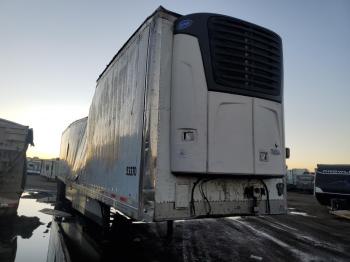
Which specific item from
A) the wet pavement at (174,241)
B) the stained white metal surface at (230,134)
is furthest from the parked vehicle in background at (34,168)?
the stained white metal surface at (230,134)

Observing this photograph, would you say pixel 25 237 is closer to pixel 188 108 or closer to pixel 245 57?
pixel 188 108

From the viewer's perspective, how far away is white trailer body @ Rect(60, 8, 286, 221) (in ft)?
13.9

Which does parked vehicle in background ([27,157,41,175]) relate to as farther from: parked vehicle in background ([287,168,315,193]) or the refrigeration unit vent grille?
the refrigeration unit vent grille

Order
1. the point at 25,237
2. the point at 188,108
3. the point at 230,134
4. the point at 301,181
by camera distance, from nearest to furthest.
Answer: the point at 188,108 < the point at 230,134 < the point at 25,237 < the point at 301,181

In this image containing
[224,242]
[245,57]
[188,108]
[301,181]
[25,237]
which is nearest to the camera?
[188,108]

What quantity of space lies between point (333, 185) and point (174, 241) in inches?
418

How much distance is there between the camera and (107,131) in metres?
6.39

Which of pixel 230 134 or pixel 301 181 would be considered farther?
pixel 301 181

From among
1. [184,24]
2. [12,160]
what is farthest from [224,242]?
[12,160]

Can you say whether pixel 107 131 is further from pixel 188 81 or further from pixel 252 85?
pixel 252 85

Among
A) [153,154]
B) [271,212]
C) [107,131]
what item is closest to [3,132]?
[107,131]

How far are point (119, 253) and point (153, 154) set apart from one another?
3412mm

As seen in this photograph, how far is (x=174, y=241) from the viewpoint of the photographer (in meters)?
7.78

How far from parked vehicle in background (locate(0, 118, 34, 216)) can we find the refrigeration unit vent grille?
25.8 ft
